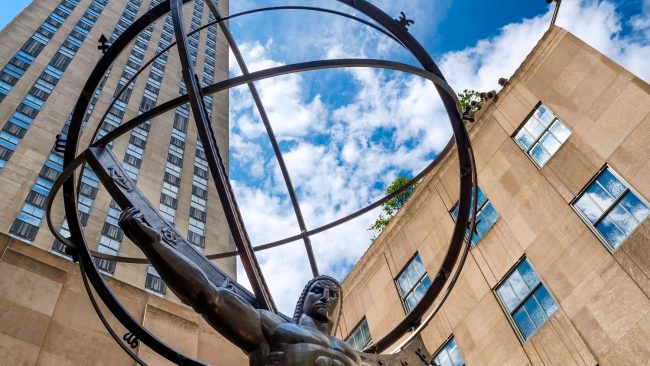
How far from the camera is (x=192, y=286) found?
370 cm

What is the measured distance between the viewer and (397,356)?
4.73 metres

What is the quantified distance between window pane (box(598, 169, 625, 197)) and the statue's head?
9109 millimetres

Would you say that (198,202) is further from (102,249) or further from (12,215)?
(12,215)

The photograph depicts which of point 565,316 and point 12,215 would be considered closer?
point 565,316

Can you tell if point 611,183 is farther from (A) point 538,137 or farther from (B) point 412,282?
(B) point 412,282

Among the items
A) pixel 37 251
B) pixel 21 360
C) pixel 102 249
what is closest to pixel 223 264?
pixel 102 249

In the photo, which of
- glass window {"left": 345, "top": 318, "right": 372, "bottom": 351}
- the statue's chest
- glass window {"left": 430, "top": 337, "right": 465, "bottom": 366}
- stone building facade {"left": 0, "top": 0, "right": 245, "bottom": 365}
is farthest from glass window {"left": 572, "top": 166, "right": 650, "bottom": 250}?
stone building facade {"left": 0, "top": 0, "right": 245, "bottom": 365}

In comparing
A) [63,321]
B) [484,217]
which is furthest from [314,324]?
[484,217]

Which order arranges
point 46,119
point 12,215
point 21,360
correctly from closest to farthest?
point 21,360 → point 12,215 → point 46,119

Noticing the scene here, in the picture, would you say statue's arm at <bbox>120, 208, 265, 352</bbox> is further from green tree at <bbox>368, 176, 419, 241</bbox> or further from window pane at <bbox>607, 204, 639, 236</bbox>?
green tree at <bbox>368, 176, 419, 241</bbox>

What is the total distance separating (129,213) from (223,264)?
22328 millimetres

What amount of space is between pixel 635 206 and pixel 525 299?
3.23 m

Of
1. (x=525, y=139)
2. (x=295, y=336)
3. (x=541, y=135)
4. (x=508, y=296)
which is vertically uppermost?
(x=525, y=139)

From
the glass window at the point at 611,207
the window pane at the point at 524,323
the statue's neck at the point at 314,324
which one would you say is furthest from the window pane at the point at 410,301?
the statue's neck at the point at 314,324
